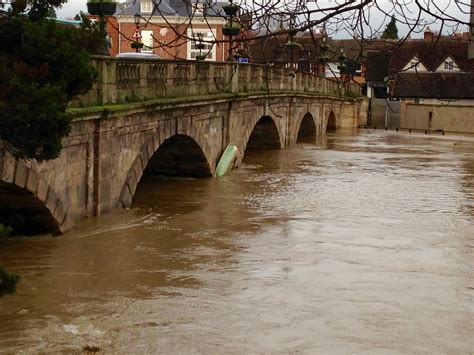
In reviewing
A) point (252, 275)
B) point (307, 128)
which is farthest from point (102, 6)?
point (307, 128)

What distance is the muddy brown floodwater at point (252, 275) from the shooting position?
1061cm

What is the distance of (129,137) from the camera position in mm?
17688

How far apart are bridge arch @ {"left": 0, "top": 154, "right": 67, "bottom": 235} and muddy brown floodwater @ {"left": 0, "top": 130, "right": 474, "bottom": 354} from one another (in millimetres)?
287

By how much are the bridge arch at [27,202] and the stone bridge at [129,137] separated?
0.06 feet

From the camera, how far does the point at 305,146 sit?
3744 cm

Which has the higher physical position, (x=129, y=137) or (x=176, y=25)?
(x=176, y=25)

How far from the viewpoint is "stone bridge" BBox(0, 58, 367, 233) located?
47.1 ft

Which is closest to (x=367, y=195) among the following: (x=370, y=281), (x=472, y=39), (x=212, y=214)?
(x=212, y=214)

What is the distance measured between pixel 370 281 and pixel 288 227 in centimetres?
460

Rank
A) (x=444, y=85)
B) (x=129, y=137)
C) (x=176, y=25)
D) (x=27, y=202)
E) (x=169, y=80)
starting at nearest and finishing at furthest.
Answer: (x=176, y=25), (x=27, y=202), (x=129, y=137), (x=169, y=80), (x=444, y=85)

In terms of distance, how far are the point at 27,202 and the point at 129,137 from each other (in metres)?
3.86

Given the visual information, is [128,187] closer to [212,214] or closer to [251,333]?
[212,214]

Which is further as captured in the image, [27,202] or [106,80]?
[106,80]

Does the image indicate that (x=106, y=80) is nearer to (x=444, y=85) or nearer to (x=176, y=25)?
(x=176, y=25)
